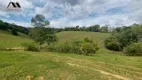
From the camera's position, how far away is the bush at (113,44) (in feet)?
283

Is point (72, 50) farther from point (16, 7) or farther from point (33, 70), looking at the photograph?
point (33, 70)

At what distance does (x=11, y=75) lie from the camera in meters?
22.1

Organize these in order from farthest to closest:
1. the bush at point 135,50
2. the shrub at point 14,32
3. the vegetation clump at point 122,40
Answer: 1. the shrub at point 14,32
2. the vegetation clump at point 122,40
3. the bush at point 135,50

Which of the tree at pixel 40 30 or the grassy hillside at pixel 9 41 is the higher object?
the tree at pixel 40 30

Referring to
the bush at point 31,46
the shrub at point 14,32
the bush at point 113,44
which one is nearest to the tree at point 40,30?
the bush at point 31,46

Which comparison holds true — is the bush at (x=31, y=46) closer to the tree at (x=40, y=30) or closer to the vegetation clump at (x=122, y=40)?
the tree at (x=40, y=30)

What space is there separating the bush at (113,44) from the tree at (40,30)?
2555 centimetres

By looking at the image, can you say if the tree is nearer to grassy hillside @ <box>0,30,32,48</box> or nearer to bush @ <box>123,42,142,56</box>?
grassy hillside @ <box>0,30,32,48</box>

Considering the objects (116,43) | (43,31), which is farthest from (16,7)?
(116,43)

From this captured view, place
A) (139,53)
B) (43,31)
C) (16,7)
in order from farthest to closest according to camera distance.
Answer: (43,31)
(139,53)
(16,7)

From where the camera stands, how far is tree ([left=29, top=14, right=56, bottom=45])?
7112 cm

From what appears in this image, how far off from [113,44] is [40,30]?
98.9ft

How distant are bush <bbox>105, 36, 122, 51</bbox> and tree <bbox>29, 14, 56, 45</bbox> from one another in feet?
83.8

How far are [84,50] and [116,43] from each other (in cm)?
3631
